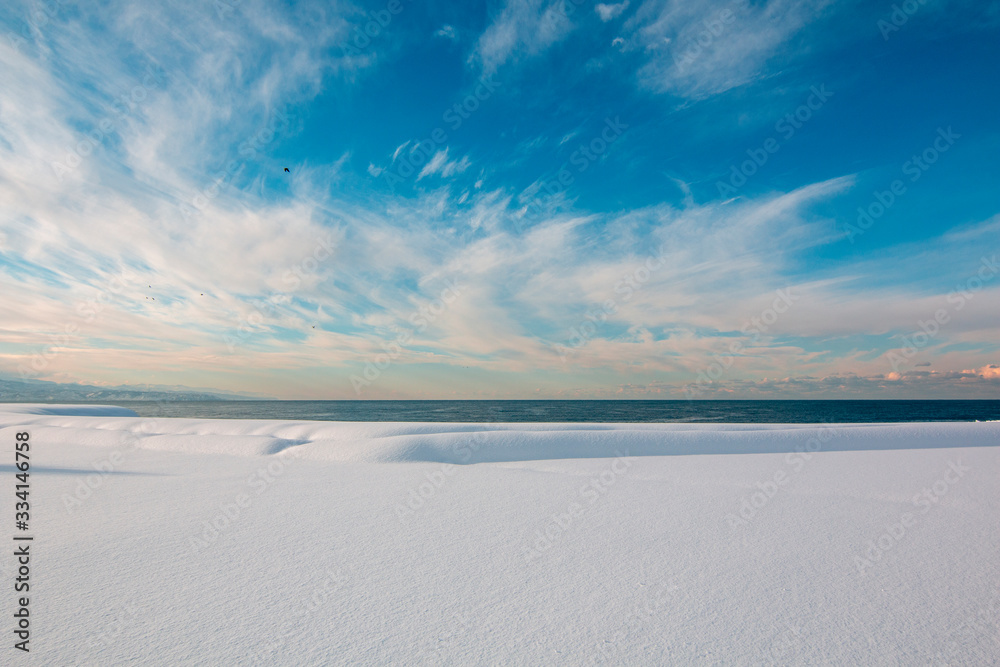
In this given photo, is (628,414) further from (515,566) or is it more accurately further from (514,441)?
(515,566)

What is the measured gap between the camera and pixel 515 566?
11.9ft

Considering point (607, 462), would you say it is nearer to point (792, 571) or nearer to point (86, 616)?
point (792, 571)

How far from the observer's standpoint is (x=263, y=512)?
5.23 meters

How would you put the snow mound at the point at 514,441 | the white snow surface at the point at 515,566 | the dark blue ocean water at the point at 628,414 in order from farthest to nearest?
the dark blue ocean water at the point at 628,414 < the snow mound at the point at 514,441 < the white snow surface at the point at 515,566

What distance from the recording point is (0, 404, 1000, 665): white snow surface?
8.36ft

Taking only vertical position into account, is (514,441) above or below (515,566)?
above

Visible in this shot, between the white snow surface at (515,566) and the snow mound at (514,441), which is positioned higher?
the snow mound at (514,441)

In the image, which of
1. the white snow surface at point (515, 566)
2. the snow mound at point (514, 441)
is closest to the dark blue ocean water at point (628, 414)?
the snow mound at point (514, 441)

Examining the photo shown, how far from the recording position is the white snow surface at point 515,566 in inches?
100

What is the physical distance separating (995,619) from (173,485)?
9.13m

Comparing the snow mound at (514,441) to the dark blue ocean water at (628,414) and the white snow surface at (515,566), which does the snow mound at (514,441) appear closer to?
the white snow surface at (515,566)

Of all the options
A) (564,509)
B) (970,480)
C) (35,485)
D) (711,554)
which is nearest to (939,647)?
(711,554)

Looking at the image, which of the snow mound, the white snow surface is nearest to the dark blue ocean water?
the snow mound

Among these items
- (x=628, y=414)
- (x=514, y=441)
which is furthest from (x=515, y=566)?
(x=628, y=414)
